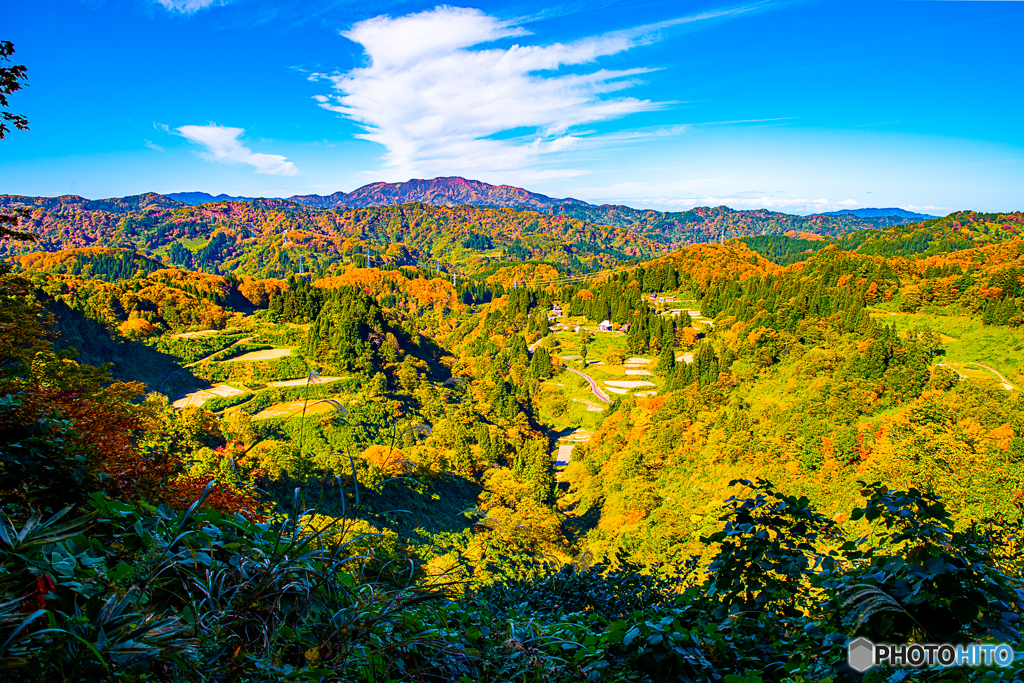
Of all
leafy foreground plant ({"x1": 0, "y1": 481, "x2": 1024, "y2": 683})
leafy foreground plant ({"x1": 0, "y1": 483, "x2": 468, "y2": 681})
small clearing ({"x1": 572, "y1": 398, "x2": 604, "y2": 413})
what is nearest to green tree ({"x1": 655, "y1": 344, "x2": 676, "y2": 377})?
small clearing ({"x1": 572, "y1": 398, "x2": 604, "y2": 413})

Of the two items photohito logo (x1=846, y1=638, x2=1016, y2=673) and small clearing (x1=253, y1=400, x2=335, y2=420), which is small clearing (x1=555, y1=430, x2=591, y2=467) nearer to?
small clearing (x1=253, y1=400, x2=335, y2=420)

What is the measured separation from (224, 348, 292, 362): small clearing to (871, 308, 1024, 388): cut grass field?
161ft

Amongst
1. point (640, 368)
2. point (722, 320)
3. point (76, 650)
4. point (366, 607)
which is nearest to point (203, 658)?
point (76, 650)

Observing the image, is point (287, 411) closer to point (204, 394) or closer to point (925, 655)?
point (204, 394)

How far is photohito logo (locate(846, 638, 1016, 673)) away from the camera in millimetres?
2342

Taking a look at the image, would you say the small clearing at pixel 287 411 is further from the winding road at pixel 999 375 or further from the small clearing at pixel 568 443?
the winding road at pixel 999 375

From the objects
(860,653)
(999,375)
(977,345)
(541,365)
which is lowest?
(541,365)

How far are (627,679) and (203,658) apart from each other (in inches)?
78.8

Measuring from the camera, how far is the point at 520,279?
452 ft

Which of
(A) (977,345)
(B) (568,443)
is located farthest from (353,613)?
(A) (977,345)

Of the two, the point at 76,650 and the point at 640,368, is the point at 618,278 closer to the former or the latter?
the point at 640,368

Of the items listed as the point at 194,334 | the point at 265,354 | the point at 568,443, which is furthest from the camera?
the point at 568,443

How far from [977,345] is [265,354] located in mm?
55069

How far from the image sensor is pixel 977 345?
116 ft
